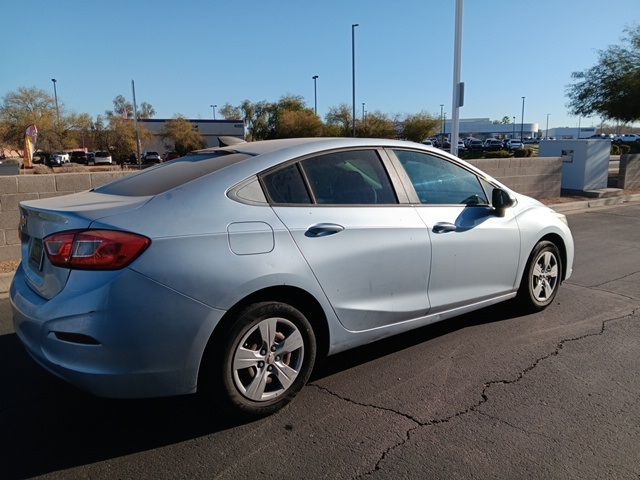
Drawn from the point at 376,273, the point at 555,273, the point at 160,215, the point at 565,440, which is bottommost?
the point at 565,440

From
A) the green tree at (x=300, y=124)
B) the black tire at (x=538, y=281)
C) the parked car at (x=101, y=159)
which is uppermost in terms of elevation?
the green tree at (x=300, y=124)

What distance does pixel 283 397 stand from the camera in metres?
3.31

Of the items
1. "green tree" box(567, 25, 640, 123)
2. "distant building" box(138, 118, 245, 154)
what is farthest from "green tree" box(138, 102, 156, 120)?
"green tree" box(567, 25, 640, 123)

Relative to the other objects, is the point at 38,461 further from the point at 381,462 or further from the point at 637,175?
the point at 637,175

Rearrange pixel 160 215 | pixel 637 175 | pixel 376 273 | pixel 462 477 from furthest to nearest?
pixel 637 175 < pixel 376 273 < pixel 160 215 < pixel 462 477

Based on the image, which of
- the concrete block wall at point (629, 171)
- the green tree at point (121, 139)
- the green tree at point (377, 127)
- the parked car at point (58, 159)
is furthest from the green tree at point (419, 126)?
the concrete block wall at point (629, 171)

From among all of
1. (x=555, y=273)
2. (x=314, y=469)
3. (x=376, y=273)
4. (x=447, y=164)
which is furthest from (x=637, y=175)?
(x=314, y=469)

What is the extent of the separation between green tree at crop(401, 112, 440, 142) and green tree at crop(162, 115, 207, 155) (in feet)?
77.2

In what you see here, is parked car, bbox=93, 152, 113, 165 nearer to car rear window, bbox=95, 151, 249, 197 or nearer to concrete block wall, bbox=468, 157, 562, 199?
concrete block wall, bbox=468, 157, 562, 199

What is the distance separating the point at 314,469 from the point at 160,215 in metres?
1.54

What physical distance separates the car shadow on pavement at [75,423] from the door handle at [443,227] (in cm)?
121

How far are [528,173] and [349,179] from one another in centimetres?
1071

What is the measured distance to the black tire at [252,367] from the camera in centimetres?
301

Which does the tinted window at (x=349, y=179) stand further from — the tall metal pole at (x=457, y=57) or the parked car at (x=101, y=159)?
the parked car at (x=101, y=159)
